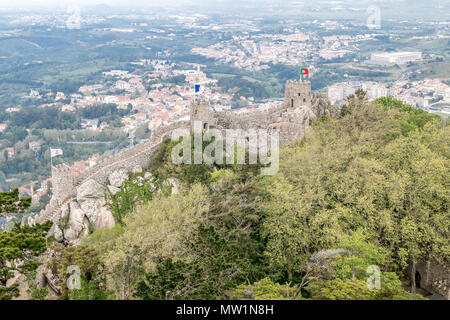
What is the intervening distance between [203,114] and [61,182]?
10.8 meters

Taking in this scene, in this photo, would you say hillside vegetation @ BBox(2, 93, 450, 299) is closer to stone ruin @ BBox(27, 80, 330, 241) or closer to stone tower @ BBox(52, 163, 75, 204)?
stone ruin @ BBox(27, 80, 330, 241)

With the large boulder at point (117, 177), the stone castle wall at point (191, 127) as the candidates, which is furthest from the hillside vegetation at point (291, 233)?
the stone castle wall at point (191, 127)

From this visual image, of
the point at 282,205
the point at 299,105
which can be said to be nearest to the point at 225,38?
the point at 299,105

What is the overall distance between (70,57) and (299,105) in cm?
14444

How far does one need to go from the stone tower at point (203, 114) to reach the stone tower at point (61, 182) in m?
9.39

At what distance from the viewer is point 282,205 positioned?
69.6ft

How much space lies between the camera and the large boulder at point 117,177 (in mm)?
28411

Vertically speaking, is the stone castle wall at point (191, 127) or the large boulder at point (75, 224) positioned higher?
the stone castle wall at point (191, 127)

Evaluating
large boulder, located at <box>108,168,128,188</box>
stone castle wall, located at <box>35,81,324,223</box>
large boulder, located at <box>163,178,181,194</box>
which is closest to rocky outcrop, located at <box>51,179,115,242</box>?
stone castle wall, located at <box>35,81,324,223</box>

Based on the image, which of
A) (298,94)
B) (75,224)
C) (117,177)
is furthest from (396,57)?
(75,224)

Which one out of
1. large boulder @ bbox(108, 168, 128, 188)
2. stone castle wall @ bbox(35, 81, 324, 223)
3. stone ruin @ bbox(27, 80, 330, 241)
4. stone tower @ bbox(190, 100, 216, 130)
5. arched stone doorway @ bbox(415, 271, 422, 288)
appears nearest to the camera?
arched stone doorway @ bbox(415, 271, 422, 288)

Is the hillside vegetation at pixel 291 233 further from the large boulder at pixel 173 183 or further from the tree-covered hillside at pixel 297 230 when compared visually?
the large boulder at pixel 173 183

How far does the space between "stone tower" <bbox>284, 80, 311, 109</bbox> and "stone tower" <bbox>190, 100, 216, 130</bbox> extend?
916 cm

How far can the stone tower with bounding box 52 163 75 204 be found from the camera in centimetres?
2738
